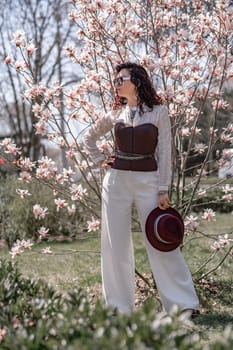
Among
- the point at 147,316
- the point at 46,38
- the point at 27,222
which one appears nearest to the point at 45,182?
the point at 147,316

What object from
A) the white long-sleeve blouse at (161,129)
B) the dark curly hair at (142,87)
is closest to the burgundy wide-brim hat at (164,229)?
the white long-sleeve blouse at (161,129)

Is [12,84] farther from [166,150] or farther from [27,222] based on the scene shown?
[166,150]

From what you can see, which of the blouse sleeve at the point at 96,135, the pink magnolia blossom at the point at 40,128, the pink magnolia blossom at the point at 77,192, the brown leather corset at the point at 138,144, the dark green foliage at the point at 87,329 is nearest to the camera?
the dark green foliage at the point at 87,329

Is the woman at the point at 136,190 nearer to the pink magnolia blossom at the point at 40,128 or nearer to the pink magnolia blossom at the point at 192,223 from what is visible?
the pink magnolia blossom at the point at 40,128

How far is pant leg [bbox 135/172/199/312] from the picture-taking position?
441 centimetres

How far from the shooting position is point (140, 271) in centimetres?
700

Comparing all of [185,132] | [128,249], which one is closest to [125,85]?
[128,249]

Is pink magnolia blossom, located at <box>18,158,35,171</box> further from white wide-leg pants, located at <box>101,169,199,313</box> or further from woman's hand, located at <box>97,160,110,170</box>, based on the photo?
white wide-leg pants, located at <box>101,169,199,313</box>

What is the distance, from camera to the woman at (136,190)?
4.39 m

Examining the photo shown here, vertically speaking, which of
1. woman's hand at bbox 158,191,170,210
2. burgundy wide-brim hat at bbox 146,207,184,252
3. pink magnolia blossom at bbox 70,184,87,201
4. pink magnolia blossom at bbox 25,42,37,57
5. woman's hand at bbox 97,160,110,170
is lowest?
burgundy wide-brim hat at bbox 146,207,184,252

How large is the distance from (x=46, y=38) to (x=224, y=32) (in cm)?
1704

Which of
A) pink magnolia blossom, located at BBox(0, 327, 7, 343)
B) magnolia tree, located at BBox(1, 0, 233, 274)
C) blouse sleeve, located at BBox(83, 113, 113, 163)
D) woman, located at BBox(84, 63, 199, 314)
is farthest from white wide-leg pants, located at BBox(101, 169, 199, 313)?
pink magnolia blossom, located at BBox(0, 327, 7, 343)

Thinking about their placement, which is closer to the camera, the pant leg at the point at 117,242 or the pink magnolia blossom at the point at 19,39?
the pant leg at the point at 117,242

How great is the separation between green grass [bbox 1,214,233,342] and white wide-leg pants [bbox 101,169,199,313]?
33 cm
